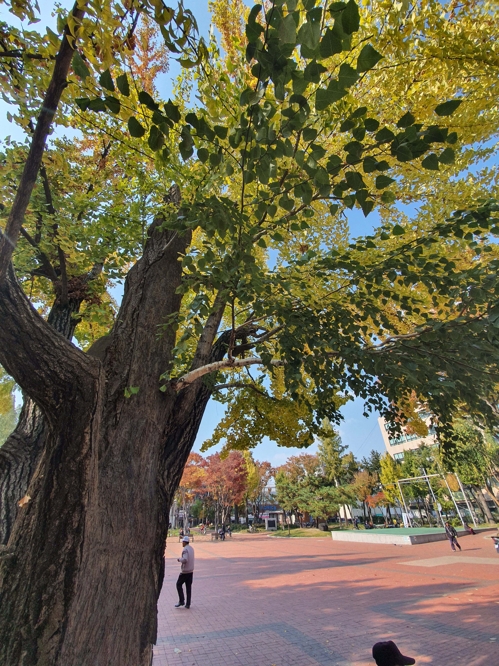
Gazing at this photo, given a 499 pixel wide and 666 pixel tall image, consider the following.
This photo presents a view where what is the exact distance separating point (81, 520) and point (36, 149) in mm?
2131

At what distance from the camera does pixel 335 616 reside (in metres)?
6.96

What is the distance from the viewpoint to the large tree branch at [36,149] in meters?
1.80

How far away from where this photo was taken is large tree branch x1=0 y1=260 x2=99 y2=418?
2.03 meters

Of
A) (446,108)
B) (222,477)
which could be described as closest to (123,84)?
(446,108)

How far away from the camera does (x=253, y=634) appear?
6.24 metres

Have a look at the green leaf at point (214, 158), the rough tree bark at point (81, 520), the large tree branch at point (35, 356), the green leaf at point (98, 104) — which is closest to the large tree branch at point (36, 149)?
the large tree branch at point (35, 356)

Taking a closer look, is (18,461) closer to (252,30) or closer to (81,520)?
(81,520)

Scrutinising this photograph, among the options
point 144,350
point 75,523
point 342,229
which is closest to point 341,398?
point 342,229

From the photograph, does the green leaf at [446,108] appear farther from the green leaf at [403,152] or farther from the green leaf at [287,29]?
the green leaf at [287,29]

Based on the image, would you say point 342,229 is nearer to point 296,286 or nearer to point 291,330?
point 296,286

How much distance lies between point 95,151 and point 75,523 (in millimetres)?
6565

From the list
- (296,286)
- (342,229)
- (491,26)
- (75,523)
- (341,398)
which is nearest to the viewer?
(75,523)

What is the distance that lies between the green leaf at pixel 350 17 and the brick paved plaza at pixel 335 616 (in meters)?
6.78

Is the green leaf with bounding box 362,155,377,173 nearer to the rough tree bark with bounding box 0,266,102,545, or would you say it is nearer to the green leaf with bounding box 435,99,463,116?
the green leaf with bounding box 435,99,463,116
